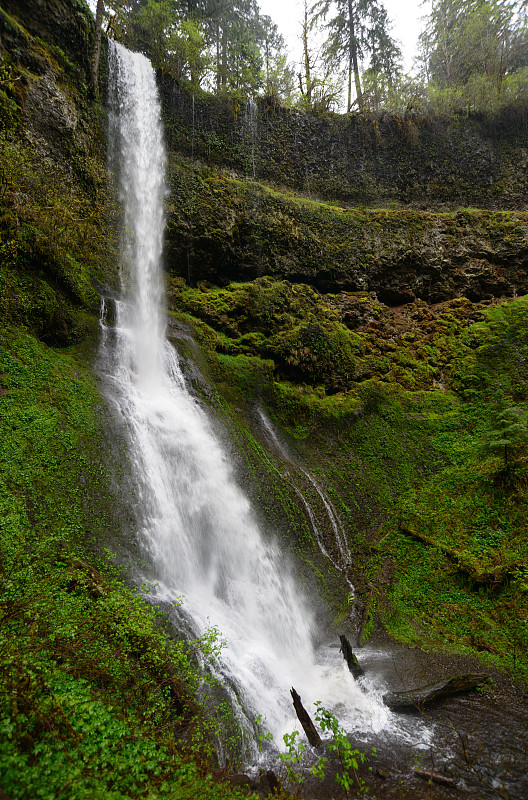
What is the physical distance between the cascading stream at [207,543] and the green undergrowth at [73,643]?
0.81 m

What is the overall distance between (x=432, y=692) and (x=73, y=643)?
4956 millimetres

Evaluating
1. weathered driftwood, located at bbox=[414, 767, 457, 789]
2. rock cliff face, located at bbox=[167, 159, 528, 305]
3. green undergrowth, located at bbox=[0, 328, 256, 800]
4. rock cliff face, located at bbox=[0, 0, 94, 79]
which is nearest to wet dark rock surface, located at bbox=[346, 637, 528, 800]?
weathered driftwood, located at bbox=[414, 767, 457, 789]

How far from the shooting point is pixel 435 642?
23.3ft

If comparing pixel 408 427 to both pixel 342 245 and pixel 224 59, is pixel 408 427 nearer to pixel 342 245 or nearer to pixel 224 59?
pixel 342 245

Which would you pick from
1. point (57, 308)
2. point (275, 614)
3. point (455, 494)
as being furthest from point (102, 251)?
point (455, 494)

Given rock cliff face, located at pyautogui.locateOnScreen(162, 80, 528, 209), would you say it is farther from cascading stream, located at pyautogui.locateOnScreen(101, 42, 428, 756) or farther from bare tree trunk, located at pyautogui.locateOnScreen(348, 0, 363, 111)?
cascading stream, located at pyautogui.locateOnScreen(101, 42, 428, 756)

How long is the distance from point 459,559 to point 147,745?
7.30m

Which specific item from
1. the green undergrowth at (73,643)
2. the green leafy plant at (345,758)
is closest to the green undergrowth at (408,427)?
the green leafy plant at (345,758)

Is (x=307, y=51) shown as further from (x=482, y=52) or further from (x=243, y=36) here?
(x=482, y=52)

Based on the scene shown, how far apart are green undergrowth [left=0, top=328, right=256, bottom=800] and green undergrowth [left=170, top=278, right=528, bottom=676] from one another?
4.98 m

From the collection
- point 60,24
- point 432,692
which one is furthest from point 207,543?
point 60,24

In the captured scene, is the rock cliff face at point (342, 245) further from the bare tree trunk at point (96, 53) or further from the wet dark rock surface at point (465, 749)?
the wet dark rock surface at point (465, 749)

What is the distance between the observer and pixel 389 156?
849 inches

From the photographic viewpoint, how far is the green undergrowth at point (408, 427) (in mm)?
7840
